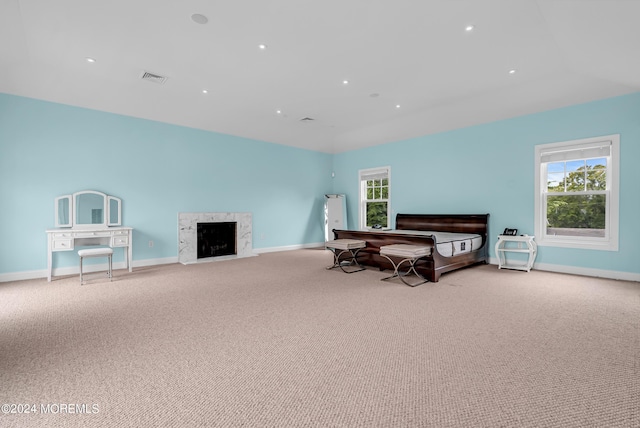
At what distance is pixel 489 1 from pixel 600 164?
366cm

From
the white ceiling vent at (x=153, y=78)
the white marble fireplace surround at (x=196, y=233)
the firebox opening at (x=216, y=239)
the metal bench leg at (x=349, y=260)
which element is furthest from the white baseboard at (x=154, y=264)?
the white ceiling vent at (x=153, y=78)

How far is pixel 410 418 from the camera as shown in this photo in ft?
5.00

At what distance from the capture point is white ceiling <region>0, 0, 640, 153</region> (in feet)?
9.92

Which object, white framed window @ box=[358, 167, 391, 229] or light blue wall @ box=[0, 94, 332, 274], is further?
white framed window @ box=[358, 167, 391, 229]

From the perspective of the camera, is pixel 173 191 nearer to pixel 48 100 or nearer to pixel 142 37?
pixel 48 100

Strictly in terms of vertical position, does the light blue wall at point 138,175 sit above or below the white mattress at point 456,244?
above

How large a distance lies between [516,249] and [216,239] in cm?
600

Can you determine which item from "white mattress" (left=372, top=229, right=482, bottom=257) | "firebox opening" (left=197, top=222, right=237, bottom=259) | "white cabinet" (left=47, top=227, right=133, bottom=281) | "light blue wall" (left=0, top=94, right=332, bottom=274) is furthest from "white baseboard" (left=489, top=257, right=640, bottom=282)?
"white cabinet" (left=47, top=227, right=133, bottom=281)

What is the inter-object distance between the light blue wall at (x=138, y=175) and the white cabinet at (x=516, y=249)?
15.7 feet

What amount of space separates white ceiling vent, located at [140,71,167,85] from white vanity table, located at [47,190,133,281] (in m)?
2.19

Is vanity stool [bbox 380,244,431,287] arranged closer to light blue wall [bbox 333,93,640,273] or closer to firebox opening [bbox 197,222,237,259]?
light blue wall [bbox 333,93,640,273]

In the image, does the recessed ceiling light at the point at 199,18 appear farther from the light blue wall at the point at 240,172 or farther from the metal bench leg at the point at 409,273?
the metal bench leg at the point at 409,273

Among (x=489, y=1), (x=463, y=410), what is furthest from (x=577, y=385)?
(x=489, y=1)

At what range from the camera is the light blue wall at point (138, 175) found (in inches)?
184
